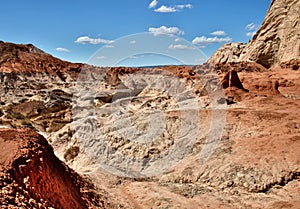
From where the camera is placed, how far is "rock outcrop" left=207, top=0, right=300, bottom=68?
28.5 metres

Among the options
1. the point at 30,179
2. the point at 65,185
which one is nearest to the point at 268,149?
the point at 65,185

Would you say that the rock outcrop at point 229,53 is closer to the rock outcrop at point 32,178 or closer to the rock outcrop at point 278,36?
the rock outcrop at point 278,36

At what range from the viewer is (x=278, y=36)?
30.0 meters

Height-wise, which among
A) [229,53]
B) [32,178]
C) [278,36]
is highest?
[229,53]

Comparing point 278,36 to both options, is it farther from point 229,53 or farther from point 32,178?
point 32,178

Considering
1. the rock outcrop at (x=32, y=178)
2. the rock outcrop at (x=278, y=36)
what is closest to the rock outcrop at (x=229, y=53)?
the rock outcrop at (x=278, y=36)

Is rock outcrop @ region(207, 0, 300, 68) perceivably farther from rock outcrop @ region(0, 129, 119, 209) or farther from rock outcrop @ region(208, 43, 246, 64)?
rock outcrop @ region(0, 129, 119, 209)

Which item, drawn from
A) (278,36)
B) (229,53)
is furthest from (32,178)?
(229,53)

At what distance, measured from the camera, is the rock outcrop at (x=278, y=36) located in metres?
28.5

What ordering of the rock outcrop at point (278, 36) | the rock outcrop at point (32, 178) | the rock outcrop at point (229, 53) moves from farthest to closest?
the rock outcrop at point (229, 53) < the rock outcrop at point (278, 36) < the rock outcrop at point (32, 178)

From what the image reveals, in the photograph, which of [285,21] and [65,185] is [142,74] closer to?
[285,21]

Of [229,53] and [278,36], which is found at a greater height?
[229,53]

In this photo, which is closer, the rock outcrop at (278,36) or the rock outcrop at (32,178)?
the rock outcrop at (32,178)

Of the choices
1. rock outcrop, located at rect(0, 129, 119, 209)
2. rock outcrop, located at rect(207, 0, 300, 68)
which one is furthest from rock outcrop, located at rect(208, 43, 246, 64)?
rock outcrop, located at rect(0, 129, 119, 209)
